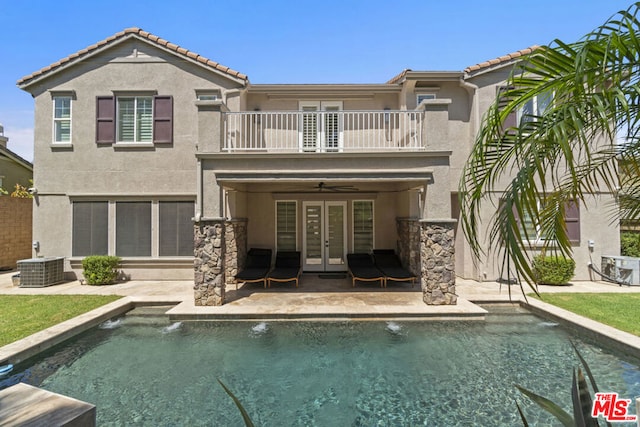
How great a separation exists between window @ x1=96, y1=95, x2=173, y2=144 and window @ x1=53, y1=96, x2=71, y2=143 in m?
1.26

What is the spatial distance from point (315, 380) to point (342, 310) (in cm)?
285

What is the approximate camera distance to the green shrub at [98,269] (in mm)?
10938

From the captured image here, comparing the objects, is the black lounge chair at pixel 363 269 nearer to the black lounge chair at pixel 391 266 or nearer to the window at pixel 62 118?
the black lounge chair at pixel 391 266

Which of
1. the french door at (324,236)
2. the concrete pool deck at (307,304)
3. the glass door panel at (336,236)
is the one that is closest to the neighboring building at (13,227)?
the concrete pool deck at (307,304)

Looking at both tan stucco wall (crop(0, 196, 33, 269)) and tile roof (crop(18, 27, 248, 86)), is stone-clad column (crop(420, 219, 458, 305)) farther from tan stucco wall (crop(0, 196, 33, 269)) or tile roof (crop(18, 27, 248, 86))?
tan stucco wall (crop(0, 196, 33, 269))

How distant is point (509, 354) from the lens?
619 centimetres

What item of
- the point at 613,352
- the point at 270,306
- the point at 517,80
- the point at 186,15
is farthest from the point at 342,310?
the point at 186,15

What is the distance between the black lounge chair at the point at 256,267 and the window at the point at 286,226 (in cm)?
85

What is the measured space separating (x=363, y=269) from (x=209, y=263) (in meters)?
5.76

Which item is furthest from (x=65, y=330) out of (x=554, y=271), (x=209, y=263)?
(x=554, y=271)

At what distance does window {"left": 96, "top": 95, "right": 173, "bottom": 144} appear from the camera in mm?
11789

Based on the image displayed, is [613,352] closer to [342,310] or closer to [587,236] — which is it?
[342,310]

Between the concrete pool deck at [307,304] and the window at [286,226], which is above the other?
the window at [286,226]

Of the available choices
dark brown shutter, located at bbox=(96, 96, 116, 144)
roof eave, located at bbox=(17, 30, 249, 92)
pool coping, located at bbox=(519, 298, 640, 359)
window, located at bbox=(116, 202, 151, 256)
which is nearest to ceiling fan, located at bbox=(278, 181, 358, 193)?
roof eave, located at bbox=(17, 30, 249, 92)
